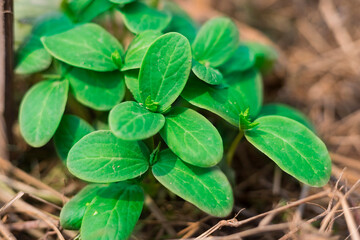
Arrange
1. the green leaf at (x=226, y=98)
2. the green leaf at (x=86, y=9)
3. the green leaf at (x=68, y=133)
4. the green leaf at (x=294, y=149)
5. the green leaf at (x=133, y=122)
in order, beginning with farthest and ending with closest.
A: the green leaf at (x=86, y=9)
the green leaf at (x=68, y=133)
the green leaf at (x=226, y=98)
the green leaf at (x=294, y=149)
the green leaf at (x=133, y=122)

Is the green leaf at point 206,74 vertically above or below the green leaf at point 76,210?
above

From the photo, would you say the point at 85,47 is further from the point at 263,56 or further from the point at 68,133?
the point at 263,56

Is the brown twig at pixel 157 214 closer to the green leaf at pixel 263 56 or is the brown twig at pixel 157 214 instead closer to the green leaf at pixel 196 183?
the green leaf at pixel 196 183

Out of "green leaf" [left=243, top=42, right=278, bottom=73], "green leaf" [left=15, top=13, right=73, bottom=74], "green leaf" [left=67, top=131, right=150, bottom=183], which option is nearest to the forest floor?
"green leaf" [left=243, top=42, right=278, bottom=73]

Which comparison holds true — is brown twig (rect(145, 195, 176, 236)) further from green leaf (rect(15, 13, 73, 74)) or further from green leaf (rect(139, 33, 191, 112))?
green leaf (rect(15, 13, 73, 74))

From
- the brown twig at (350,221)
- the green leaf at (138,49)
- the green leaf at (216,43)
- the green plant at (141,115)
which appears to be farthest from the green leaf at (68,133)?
the brown twig at (350,221)
